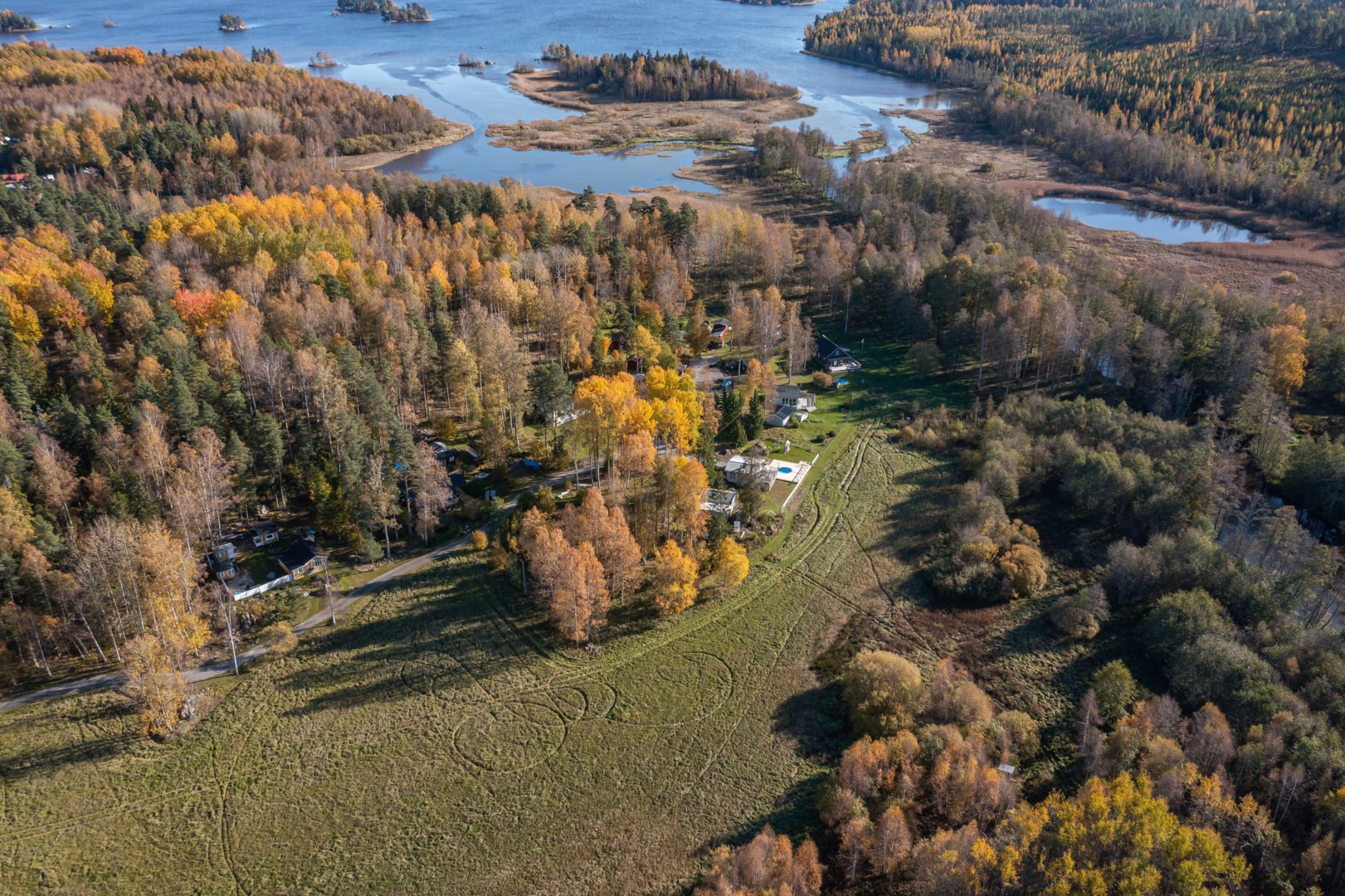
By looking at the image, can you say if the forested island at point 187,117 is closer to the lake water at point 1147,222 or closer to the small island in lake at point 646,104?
the small island in lake at point 646,104

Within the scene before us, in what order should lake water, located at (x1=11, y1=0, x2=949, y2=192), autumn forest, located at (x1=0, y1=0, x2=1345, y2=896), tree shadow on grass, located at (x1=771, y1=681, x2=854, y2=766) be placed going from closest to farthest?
autumn forest, located at (x1=0, y1=0, x2=1345, y2=896), tree shadow on grass, located at (x1=771, y1=681, x2=854, y2=766), lake water, located at (x1=11, y1=0, x2=949, y2=192)

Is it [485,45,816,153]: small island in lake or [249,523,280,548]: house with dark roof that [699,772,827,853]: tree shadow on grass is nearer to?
[249,523,280,548]: house with dark roof

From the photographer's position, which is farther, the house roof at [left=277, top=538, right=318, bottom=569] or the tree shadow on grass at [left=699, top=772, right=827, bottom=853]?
the house roof at [left=277, top=538, right=318, bottom=569]

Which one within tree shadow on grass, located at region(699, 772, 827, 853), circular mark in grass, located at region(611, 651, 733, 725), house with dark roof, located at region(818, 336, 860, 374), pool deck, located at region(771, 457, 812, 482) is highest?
house with dark roof, located at region(818, 336, 860, 374)

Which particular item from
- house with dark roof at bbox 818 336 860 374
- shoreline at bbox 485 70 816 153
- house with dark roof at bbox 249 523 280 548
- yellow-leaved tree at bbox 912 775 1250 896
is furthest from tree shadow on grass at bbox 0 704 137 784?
shoreline at bbox 485 70 816 153

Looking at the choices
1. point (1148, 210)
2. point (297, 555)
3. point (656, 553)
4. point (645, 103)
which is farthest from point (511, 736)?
point (645, 103)

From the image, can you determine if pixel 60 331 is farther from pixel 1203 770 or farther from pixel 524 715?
pixel 1203 770

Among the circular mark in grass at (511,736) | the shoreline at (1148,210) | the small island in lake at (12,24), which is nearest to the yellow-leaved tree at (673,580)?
the circular mark in grass at (511,736)

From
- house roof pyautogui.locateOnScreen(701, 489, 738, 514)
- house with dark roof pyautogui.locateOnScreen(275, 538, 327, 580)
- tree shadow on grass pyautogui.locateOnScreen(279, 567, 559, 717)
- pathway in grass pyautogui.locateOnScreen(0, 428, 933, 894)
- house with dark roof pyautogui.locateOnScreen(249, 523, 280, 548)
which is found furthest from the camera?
house roof pyautogui.locateOnScreen(701, 489, 738, 514)

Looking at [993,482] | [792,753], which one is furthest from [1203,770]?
[993,482]
